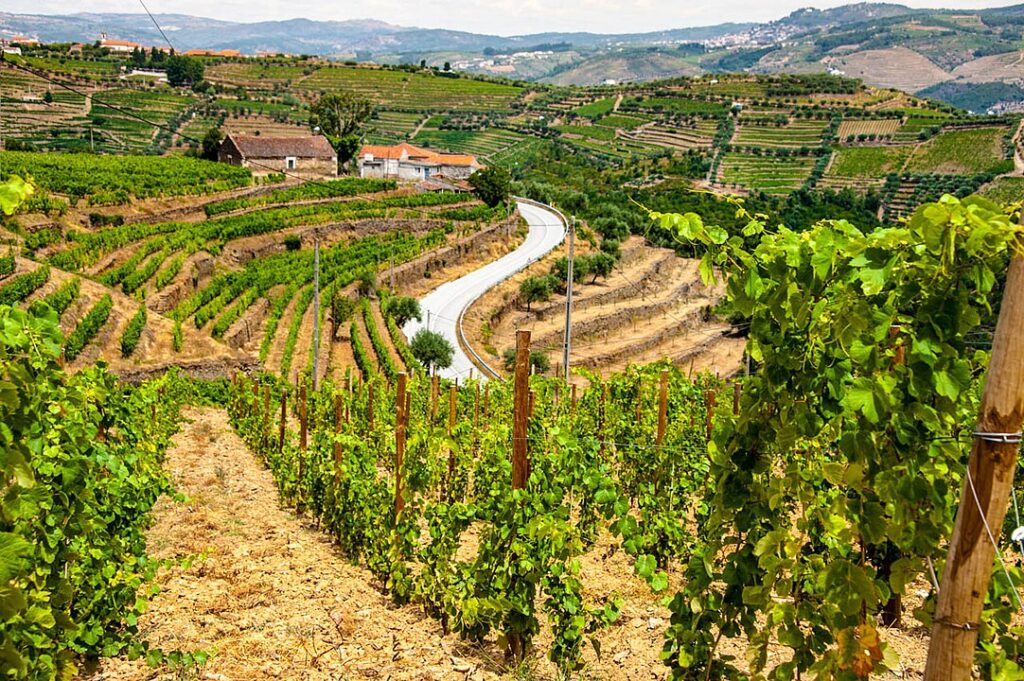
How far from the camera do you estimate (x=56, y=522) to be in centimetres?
450

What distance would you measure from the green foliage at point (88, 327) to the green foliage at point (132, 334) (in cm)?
69

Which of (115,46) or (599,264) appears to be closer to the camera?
(599,264)

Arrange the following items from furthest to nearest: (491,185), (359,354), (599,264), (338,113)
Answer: (338,113) < (491,185) < (599,264) < (359,354)

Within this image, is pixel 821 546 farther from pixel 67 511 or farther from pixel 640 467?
pixel 67 511

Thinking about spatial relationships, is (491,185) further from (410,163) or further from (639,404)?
(639,404)

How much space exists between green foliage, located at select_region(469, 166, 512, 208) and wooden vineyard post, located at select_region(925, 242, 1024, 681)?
52.3 meters

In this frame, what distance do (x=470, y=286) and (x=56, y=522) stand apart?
36.6m

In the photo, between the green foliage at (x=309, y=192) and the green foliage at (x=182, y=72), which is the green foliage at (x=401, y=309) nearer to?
the green foliage at (x=309, y=192)

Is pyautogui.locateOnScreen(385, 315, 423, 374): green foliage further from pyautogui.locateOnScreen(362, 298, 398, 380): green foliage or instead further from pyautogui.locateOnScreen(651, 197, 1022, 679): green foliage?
pyautogui.locateOnScreen(651, 197, 1022, 679): green foliage

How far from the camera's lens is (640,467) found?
1057cm

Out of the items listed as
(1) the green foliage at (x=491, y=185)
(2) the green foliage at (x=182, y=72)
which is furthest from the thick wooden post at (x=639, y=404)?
(2) the green foliage at (x=182, y=72)

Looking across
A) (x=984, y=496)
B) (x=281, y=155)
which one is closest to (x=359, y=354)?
(x=984, y=496)

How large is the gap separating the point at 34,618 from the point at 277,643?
7.38 feet

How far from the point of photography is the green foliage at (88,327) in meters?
20.8
